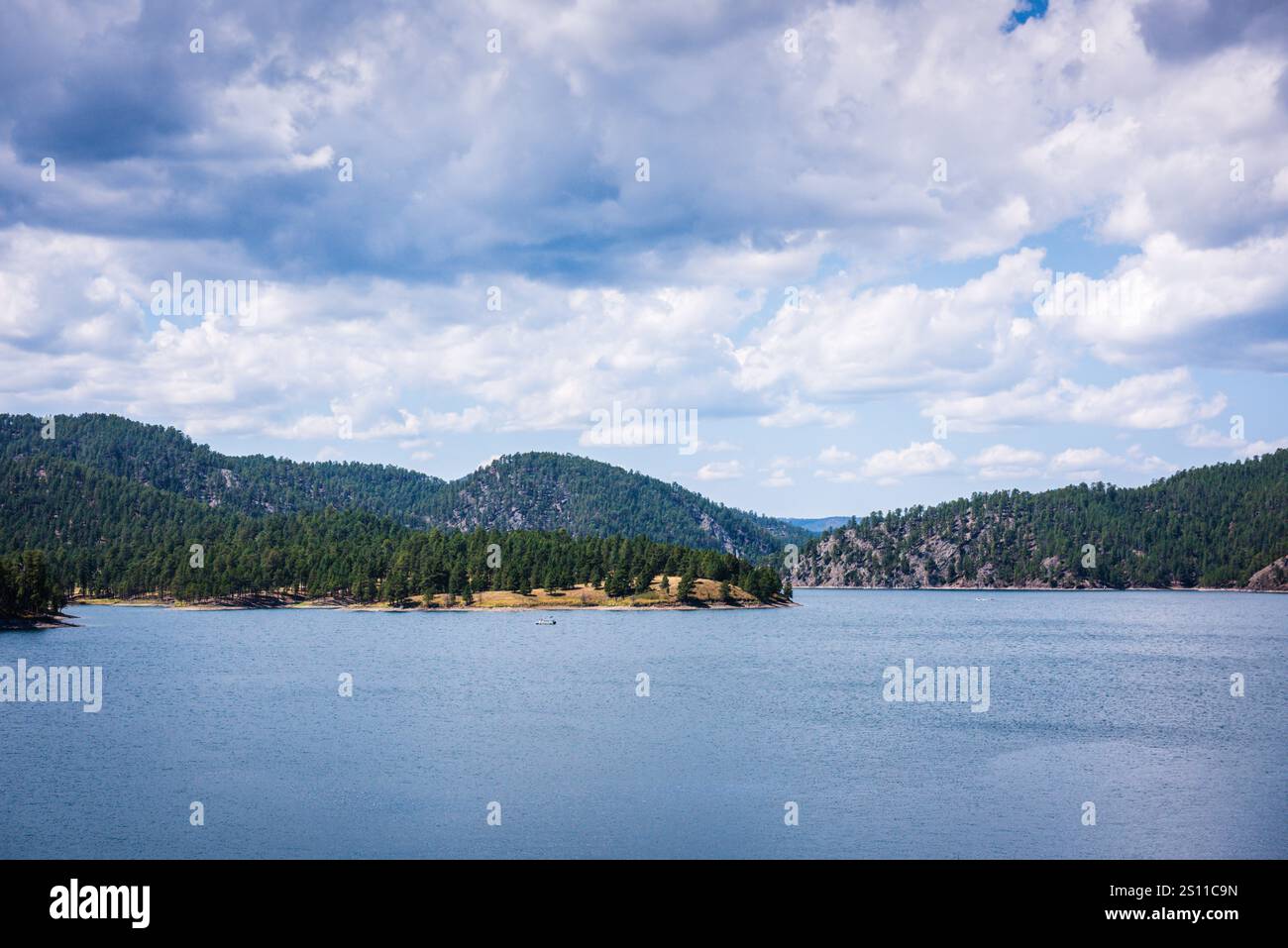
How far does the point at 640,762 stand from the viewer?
67.9 meters

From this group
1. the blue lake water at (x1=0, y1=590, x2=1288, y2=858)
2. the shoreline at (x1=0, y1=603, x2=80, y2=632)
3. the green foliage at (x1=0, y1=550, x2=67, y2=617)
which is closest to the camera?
the blue lake water at (x1=0, y1=590, x2=1288, y2=858)

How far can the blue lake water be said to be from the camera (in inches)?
1948

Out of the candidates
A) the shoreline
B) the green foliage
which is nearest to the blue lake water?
the green foliage

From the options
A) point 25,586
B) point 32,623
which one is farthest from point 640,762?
point 32,623

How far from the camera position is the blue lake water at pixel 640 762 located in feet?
162

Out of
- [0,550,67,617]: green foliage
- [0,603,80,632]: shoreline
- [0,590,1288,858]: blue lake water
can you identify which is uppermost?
[0,550,67,617]: green foliage

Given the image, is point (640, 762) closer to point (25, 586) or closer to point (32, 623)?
point (25, 586)

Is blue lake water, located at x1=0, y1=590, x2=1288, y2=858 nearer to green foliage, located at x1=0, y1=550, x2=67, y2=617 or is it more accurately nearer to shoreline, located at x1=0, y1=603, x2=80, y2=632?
green foliage, located at x1=0, y1=550, x2=67, y2=617

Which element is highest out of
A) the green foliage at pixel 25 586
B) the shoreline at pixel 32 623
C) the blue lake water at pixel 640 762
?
the green foliage at pixel 25 586

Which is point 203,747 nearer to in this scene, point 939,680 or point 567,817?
point 567,817

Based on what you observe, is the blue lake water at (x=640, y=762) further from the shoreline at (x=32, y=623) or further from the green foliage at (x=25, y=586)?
the shoreline at (x=32, y=623)

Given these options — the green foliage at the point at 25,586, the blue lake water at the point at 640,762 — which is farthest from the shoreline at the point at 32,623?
the blue lake water at the point at 640,762

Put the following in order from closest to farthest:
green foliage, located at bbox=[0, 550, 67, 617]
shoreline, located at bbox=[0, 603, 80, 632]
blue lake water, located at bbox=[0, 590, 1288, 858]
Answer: blue lake water, located at bbox=[0, 590, 1288, 858] < green foliage, located at bbox=[0, 550, 67, 617] < shoreline, located at bbox=[0, 603, 80, 632]

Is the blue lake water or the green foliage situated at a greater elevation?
the green foliage
